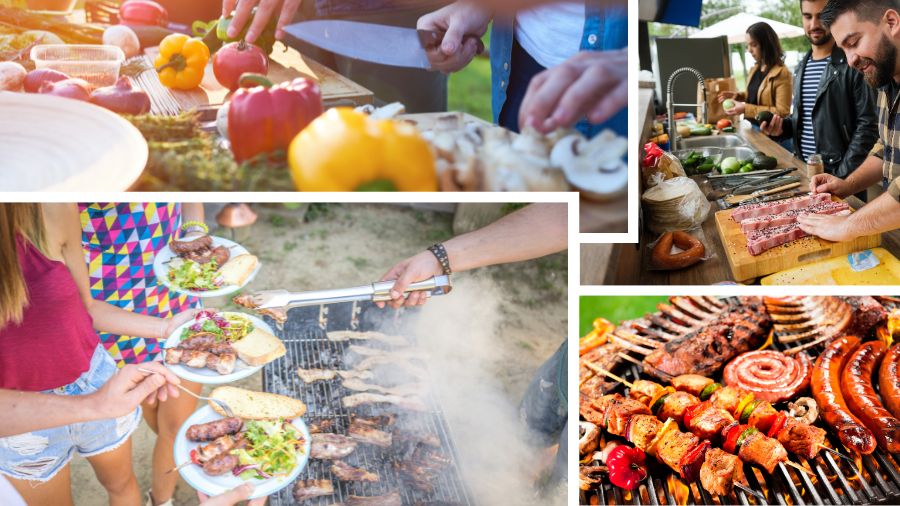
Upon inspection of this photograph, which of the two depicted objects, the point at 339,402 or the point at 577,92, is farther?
the point at 339,402

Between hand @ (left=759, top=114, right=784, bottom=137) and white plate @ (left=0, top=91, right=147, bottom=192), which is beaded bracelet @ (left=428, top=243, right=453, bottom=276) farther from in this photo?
hand @ (left=759, top=114, right=784, bottom=137)

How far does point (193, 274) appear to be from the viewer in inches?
120

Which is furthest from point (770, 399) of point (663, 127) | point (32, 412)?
point (32, 412)

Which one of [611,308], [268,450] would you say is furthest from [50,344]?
[611,308]

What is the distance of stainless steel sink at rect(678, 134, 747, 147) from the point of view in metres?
3.16

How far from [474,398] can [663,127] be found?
1.25 m

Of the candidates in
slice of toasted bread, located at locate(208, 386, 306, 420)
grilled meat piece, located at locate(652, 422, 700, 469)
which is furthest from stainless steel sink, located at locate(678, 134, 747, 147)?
slice of toasted bread, located at locate(208, 386, 306, 420)

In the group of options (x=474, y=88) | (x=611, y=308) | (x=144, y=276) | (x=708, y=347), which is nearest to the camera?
(x=474, y=88)

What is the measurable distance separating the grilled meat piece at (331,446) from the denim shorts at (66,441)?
64cm

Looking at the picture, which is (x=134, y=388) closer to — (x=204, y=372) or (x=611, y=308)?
(x=204, y=372)

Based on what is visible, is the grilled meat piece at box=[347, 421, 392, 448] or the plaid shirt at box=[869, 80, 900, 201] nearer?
the plaid shirt at box=[869, 80, 900, 201]

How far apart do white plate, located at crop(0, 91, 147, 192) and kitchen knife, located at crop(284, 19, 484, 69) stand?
0.71 m

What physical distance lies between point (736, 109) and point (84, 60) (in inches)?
93.4

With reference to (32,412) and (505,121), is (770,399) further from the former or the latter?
(32,412)
